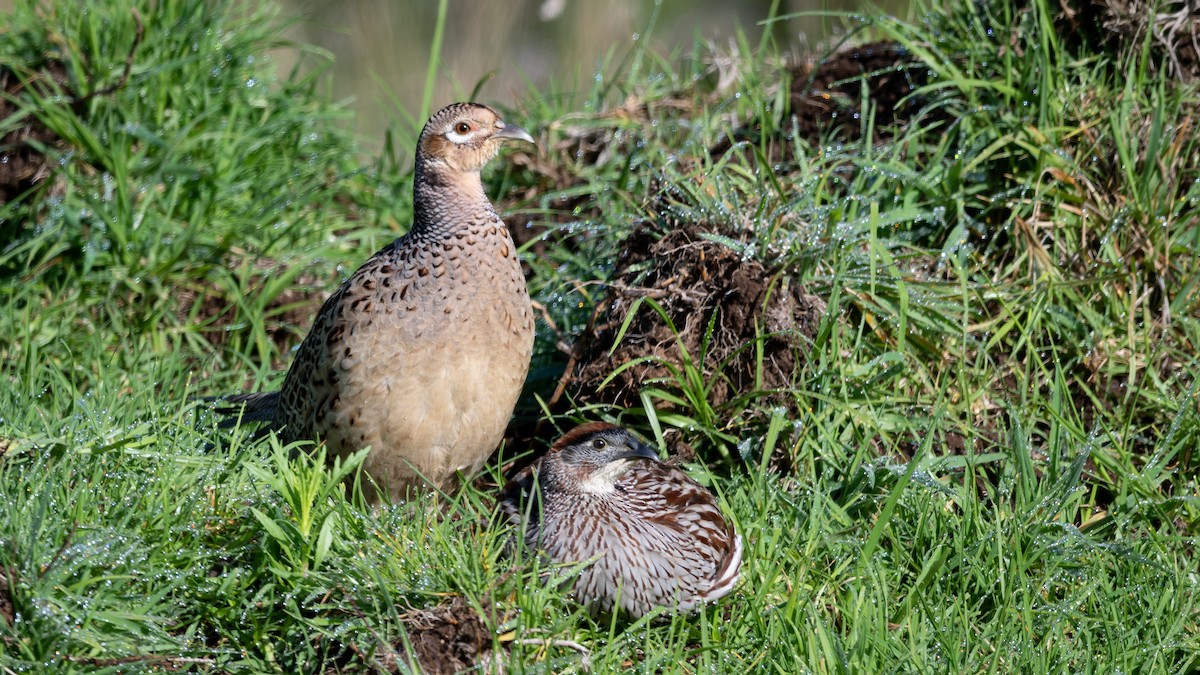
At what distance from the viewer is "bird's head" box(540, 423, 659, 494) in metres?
4.24

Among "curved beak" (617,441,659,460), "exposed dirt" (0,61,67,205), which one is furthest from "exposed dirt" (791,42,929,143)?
"exposed dirt" (0,61,67,205)

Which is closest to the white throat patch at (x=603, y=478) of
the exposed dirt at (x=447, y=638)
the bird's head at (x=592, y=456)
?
the bird's head at (x=592, y=456)

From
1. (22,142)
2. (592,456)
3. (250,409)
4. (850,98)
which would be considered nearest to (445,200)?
(592,456)

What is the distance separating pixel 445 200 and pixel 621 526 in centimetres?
129

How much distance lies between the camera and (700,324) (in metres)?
4.86

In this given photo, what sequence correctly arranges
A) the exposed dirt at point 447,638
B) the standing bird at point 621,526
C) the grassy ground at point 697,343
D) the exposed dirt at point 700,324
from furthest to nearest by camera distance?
the exposed dirt at point 700,324, the standing bird at point 621,526, the grassy ground at point 697,343, the exposed dirt at point 447,638

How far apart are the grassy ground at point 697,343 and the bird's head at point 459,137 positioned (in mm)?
817

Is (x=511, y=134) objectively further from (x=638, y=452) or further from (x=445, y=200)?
(x=638, y=452)

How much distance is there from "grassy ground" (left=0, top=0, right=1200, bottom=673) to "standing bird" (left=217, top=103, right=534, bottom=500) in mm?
265

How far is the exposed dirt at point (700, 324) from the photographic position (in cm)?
475

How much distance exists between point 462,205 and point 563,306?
107 centimetres

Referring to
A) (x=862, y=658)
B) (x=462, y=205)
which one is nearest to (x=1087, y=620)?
(x=862, y=658)

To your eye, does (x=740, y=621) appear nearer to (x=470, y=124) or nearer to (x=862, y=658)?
(x=862, y=658)

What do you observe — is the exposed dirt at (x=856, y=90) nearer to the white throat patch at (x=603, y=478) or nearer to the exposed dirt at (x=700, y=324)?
the exposed dirt at (x=700, y=324)
